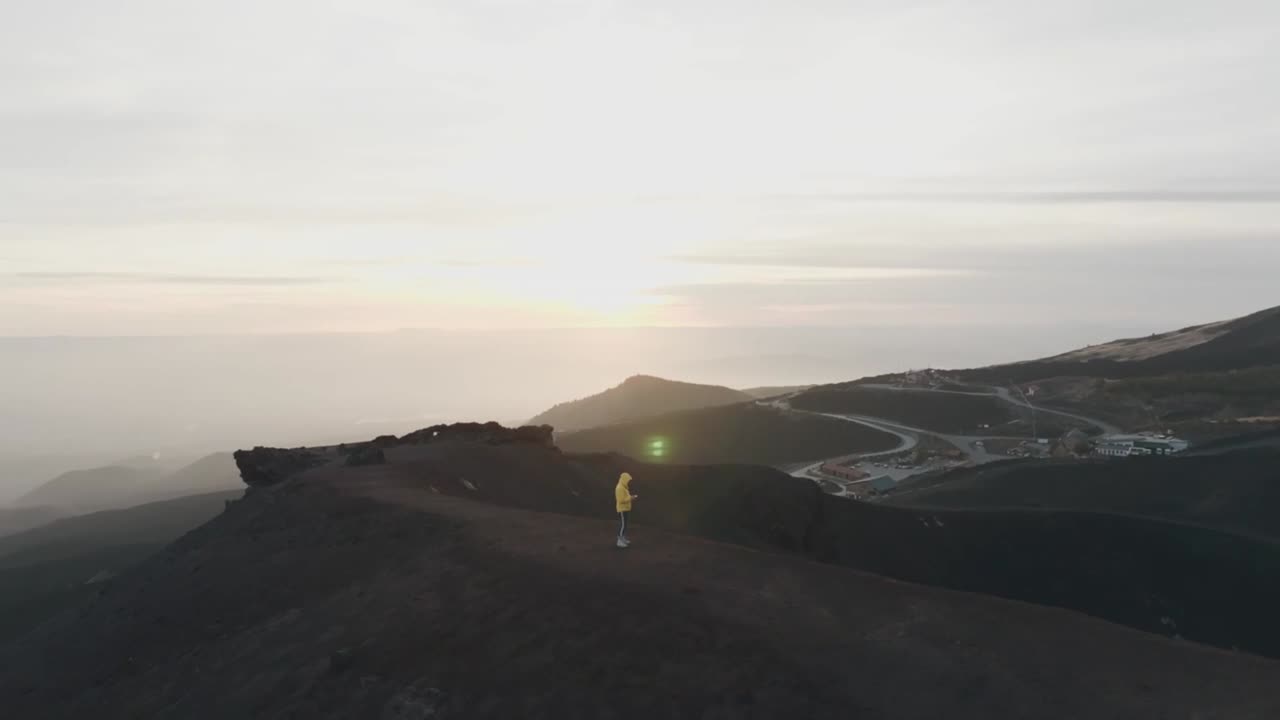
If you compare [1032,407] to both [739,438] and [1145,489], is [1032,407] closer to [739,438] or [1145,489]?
[739,438]

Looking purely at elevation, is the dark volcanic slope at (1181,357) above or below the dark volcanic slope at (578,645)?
above

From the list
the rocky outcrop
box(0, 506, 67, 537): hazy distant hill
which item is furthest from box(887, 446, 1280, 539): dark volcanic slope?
box(0, 506, 67, 537): hazy distant hill

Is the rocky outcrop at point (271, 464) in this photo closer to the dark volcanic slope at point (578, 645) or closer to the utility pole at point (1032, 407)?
the dark volcanic slope at point (578, 645)

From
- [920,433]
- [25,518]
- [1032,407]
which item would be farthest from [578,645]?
[25,518]

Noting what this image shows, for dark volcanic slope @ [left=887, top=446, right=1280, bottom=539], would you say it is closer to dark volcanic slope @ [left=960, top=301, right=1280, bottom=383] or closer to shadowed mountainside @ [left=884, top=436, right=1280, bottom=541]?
shadowed mountainside @ [left=884, top=436, right=1280, bottom=541]

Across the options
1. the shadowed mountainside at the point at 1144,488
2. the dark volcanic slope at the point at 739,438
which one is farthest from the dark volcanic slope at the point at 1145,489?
the dark volcanic slope at the point at 739,438

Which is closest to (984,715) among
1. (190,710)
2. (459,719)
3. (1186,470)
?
(459,719)

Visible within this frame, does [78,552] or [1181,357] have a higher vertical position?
[1181,357]
